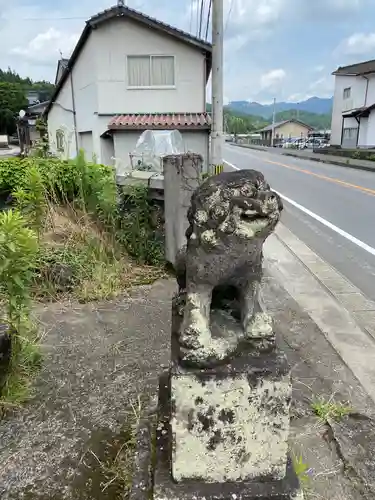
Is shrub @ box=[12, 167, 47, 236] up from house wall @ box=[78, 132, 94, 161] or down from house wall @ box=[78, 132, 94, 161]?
down

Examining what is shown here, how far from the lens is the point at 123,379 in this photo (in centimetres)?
341

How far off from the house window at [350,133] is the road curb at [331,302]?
29.4 meters

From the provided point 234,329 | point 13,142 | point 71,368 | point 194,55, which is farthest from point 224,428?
point 13,142

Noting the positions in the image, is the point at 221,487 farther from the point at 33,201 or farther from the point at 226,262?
the point at 33,201

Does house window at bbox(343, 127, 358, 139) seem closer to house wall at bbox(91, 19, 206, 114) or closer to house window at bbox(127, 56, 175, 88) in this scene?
house wall at bbox(91, 19, 206, 114)

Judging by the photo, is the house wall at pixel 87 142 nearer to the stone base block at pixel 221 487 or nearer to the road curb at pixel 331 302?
the road curb at pixel 331 302

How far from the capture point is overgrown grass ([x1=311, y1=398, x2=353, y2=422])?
9.61ft

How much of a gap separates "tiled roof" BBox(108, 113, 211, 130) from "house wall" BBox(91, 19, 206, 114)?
0.31m

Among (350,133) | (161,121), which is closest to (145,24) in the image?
(161,121)

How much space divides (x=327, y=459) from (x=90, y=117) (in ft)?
50.2

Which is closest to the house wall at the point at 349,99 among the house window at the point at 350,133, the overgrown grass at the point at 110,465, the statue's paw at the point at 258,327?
the house window at the point at 350,133

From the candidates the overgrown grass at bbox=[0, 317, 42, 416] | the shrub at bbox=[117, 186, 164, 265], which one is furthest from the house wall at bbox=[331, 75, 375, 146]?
the overgrown grass at bbox=[0, 317, 42, 416]

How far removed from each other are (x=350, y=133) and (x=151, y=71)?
24.4 metres

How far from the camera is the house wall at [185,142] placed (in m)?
14.0
